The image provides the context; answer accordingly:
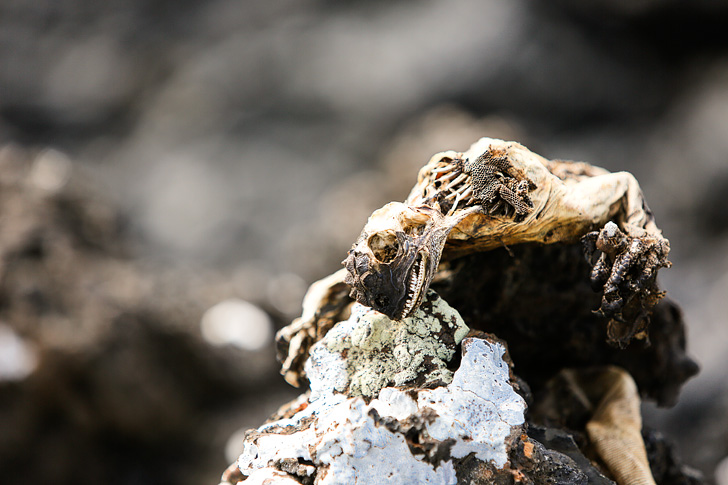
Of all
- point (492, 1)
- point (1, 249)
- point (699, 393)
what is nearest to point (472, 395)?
point (699, 393)

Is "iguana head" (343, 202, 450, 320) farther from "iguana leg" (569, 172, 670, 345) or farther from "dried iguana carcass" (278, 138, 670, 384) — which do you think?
"iguana leg" (569, 172, 670, 345)

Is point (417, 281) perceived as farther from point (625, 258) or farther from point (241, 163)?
point (241, 163)

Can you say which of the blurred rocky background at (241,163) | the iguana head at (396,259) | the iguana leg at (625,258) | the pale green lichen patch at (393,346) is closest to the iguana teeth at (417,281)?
the iguana head at (396,259)

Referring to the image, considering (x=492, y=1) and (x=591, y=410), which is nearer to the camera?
(x=591, y=410)

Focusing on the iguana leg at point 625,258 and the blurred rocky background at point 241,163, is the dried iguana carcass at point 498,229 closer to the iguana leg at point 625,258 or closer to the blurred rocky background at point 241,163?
the iguana leg at point 625,258

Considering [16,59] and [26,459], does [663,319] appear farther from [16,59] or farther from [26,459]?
[16,59]
